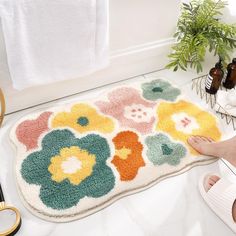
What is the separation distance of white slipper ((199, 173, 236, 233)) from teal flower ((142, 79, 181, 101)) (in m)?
0.69

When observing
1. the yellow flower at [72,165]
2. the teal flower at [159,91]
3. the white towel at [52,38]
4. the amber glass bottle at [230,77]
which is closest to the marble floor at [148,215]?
the yellow flower at [72,165]

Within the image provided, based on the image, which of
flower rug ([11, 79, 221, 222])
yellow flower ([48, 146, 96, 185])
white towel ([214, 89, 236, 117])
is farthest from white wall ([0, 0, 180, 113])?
white towel ([214, 89, 236, 117])

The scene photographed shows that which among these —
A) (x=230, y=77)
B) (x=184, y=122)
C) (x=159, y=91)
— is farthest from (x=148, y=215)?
(x=230, y=77)

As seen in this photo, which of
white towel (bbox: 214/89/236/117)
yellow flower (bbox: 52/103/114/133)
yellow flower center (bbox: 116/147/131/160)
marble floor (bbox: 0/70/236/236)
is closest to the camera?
marble floor (bbox: 0/70/236/236)

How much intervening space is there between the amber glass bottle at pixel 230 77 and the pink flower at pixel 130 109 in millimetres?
549

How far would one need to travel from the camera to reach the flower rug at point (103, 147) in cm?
125

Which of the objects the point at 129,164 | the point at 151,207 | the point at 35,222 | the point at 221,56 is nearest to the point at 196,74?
the point at 221,56

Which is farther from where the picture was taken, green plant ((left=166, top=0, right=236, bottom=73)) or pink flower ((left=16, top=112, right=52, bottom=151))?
green plant ((left=166, top=0, right=236, bottom=73))

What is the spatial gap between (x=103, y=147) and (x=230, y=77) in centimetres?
100

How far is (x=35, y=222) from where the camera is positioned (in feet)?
3.80

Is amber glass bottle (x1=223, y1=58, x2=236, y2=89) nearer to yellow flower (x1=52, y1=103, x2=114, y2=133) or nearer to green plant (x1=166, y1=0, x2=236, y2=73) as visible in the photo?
green plant (x1=166, y1=0, x2=236, y2=73)

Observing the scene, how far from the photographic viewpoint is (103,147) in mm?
1464

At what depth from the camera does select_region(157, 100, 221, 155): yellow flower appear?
1.59 meters

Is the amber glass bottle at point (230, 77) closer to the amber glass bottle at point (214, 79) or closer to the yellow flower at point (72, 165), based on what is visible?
the amber glass bottle at point (214, 79)
